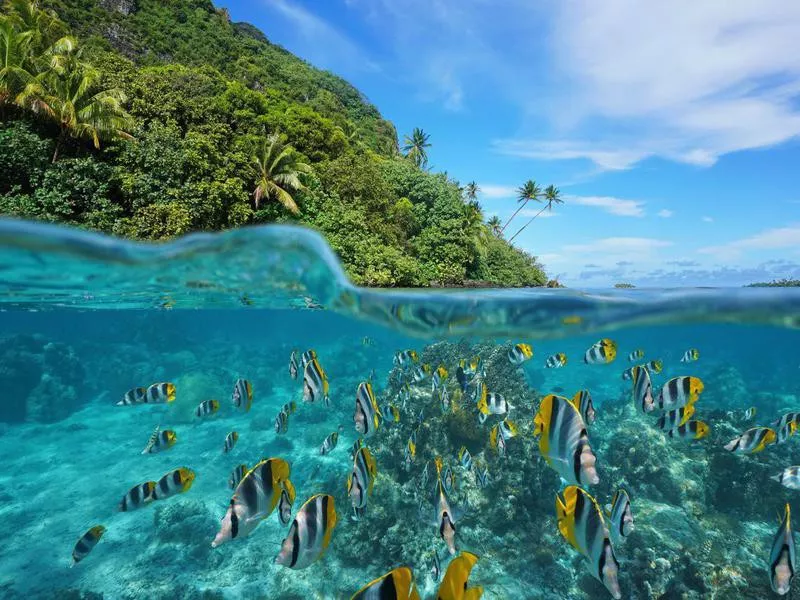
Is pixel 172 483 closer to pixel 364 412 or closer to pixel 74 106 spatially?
pixel 364 412

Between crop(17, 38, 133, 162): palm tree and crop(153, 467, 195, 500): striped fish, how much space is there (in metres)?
21.2

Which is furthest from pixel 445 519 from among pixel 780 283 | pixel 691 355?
pixel 780 283

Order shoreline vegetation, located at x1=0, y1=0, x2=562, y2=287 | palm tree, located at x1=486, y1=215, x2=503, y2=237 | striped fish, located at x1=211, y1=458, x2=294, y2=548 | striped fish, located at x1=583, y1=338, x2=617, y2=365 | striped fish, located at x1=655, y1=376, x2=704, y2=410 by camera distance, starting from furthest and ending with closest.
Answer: palm tree, located at x1=486, y1=215, x2=503, y2=237 < shoreline vegetation, located at x1=0, y1=0, x2=562, y2=287 < striped fish, located at x1=583, y1=338, x2=617, y2=365 < striped fish, located at x1=655, y1=376, x2=704, y2=410 < striped fish, located at x1=211, y1=458, x2=294, y2=548

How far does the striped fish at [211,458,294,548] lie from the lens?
3262 mm

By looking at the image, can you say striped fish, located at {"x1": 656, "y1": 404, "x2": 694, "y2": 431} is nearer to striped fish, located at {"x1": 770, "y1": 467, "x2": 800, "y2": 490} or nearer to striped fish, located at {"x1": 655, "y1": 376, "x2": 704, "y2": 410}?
striped fish, located at {"x1": 655, "y1": 376, "x2": 704, "y2": 410}

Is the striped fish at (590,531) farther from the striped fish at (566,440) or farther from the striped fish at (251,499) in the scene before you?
the striped fish at (251,499)

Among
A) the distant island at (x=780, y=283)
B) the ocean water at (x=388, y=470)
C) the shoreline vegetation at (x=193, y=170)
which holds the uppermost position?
the shoreline vegetation at (x=193, y=170)

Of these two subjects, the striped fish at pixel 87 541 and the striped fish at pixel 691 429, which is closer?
the striped fish at pixel 691 429

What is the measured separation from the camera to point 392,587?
7.04ft

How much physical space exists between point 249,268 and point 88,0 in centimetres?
5606

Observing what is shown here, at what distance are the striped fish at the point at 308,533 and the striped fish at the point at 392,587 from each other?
875 mm

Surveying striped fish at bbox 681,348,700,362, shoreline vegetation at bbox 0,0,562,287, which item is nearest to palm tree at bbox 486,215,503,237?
shoreline vegetation at bbox 0,0,562,287

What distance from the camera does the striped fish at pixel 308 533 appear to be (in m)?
2.99

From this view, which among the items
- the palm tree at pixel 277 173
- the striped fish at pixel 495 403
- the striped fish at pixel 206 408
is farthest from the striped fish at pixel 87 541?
the palm tree at pixel 277 173
